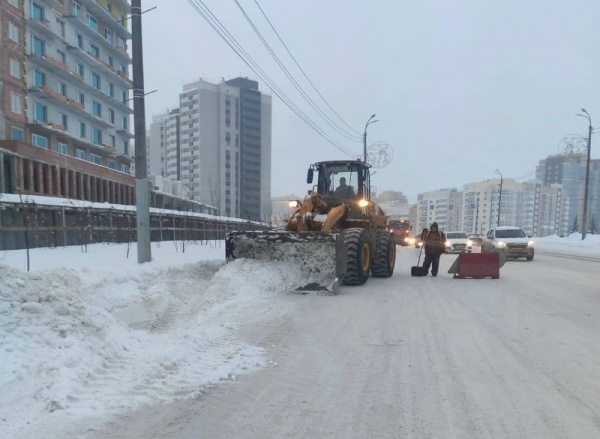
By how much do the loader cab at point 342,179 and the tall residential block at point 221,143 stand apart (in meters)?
96.5

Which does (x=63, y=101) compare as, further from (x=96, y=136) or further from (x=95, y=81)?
(x=95, y=81)

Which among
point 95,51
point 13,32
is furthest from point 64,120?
point 95,51

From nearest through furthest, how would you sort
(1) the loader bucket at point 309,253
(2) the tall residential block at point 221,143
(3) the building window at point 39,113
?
(1) the loader bucket at point 309,253 < (3) the building window at point 39,113 < (2) the tall residential block at point 221,143

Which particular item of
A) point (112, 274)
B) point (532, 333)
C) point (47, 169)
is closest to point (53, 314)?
point (112, 274)

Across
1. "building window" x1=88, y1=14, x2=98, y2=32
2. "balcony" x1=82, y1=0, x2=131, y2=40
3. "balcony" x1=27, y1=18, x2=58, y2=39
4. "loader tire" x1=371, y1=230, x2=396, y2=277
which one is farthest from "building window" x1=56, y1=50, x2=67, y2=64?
"loader tire" x1=371, y1=230, x2=396, y2=277

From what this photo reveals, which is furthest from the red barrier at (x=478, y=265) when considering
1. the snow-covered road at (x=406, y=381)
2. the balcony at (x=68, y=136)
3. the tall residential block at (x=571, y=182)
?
the tall residential block at (x=571, y=182)

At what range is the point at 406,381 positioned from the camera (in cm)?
400

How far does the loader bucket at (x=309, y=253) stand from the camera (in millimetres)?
8953

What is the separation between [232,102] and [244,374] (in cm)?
11744

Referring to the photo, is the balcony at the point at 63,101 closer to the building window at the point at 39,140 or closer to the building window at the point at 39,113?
the building window at the point at 39,113

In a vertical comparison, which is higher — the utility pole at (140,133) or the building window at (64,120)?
the building window at (64,120)

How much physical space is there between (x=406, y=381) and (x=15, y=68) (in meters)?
39.8

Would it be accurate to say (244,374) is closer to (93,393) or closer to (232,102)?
(93,393)

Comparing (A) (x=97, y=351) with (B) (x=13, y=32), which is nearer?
(A) (x=97, y=351)
